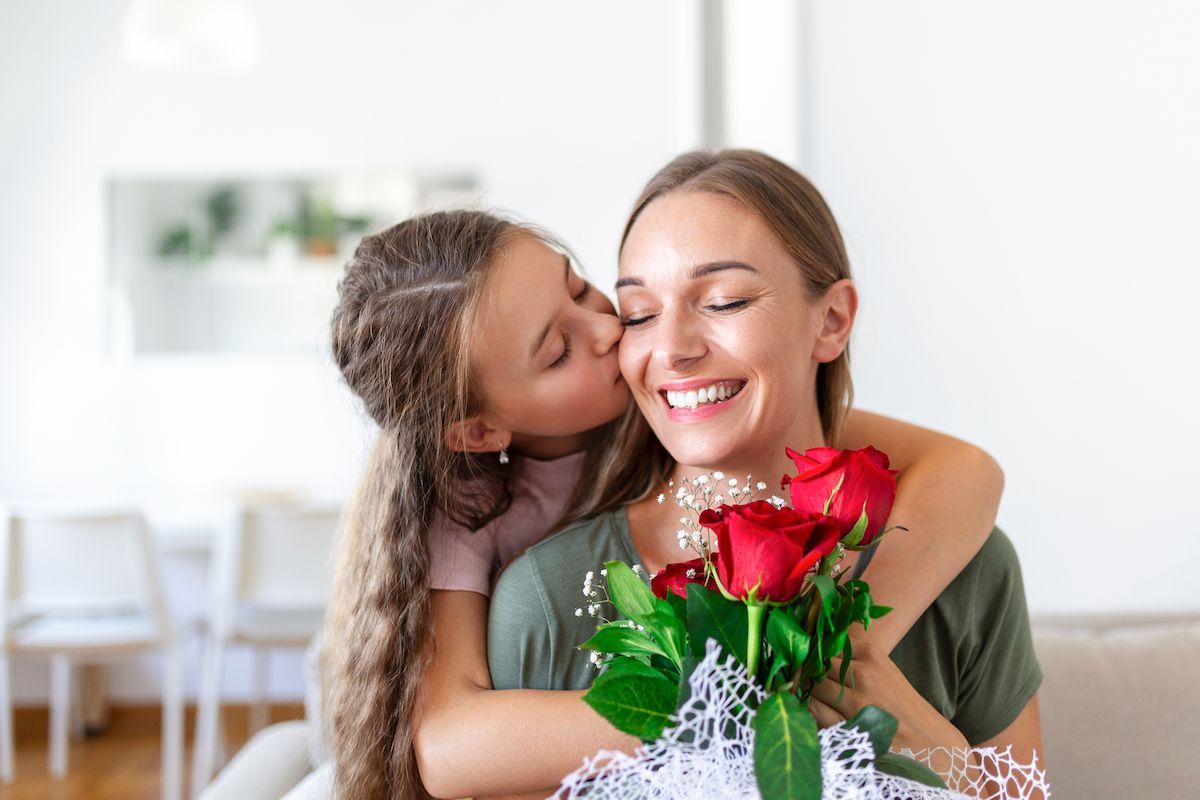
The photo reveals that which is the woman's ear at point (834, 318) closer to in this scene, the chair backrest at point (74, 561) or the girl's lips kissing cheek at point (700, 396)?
the girl's lips kissing cheek at point (700, 396)

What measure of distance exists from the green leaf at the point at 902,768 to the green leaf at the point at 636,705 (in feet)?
0.53

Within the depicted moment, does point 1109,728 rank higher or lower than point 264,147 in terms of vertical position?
lower

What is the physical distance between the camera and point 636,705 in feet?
3.03

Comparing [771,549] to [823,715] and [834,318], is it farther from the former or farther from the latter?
[834,318]

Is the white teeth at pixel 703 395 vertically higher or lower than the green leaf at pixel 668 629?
higher

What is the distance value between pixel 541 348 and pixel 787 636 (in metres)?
0.63

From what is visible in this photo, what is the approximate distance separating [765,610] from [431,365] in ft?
2.15

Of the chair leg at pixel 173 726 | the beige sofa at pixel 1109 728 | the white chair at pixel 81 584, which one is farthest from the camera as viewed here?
the chair leg at pixel 173 726

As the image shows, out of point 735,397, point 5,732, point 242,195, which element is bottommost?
point 5,732

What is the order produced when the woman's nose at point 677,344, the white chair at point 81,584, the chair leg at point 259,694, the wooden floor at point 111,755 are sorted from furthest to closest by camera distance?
the chair leg at point 259,694 < the wooden floor at point 111,755 < the white chair at point 81,584 < the woman's nose at point 677,344

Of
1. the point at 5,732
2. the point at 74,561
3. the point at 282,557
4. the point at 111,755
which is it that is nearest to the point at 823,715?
the point at 282,557

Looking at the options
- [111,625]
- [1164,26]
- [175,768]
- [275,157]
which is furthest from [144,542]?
[1164,26]

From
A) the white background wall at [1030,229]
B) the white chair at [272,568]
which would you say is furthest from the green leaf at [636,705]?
the white chair at [272,568]

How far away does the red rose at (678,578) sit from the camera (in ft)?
3.16
